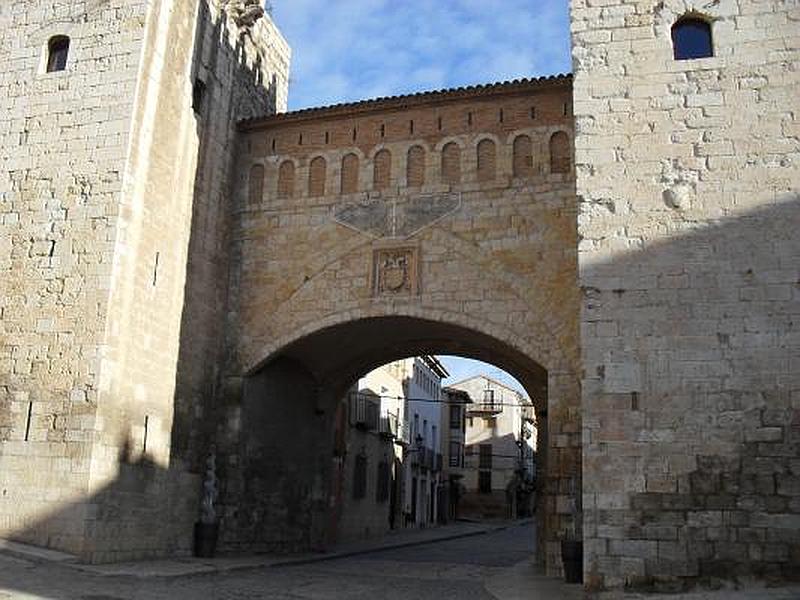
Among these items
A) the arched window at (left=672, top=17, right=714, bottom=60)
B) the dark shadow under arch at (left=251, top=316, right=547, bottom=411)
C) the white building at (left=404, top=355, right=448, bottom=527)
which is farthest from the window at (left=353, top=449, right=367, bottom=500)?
the arched window at (left=672, top=17, right=714, bottom=60)

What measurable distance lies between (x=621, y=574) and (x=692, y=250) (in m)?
3.14

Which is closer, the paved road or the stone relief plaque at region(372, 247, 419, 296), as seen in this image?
the paved road

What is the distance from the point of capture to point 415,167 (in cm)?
1175

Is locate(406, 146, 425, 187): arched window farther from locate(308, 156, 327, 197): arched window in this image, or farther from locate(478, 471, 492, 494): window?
locate(478, 471, 492, 494): window

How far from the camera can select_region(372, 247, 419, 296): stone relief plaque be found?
11266 mm

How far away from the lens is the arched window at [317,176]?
1214 cm

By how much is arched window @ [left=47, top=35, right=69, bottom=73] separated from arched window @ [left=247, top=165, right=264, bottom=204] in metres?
2.95

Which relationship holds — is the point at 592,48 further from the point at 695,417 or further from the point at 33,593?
the point at 33,593

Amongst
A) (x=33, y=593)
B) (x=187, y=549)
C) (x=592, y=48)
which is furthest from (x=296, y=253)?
(x=33, y=593)

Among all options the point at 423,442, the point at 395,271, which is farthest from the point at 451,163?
the point at 423,442

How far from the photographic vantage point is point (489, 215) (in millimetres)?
11172

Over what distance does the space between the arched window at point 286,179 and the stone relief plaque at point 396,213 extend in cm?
92

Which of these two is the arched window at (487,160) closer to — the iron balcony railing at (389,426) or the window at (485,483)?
the iron balcony railing at (389,426)

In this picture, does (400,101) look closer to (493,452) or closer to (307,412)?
(307,412)
